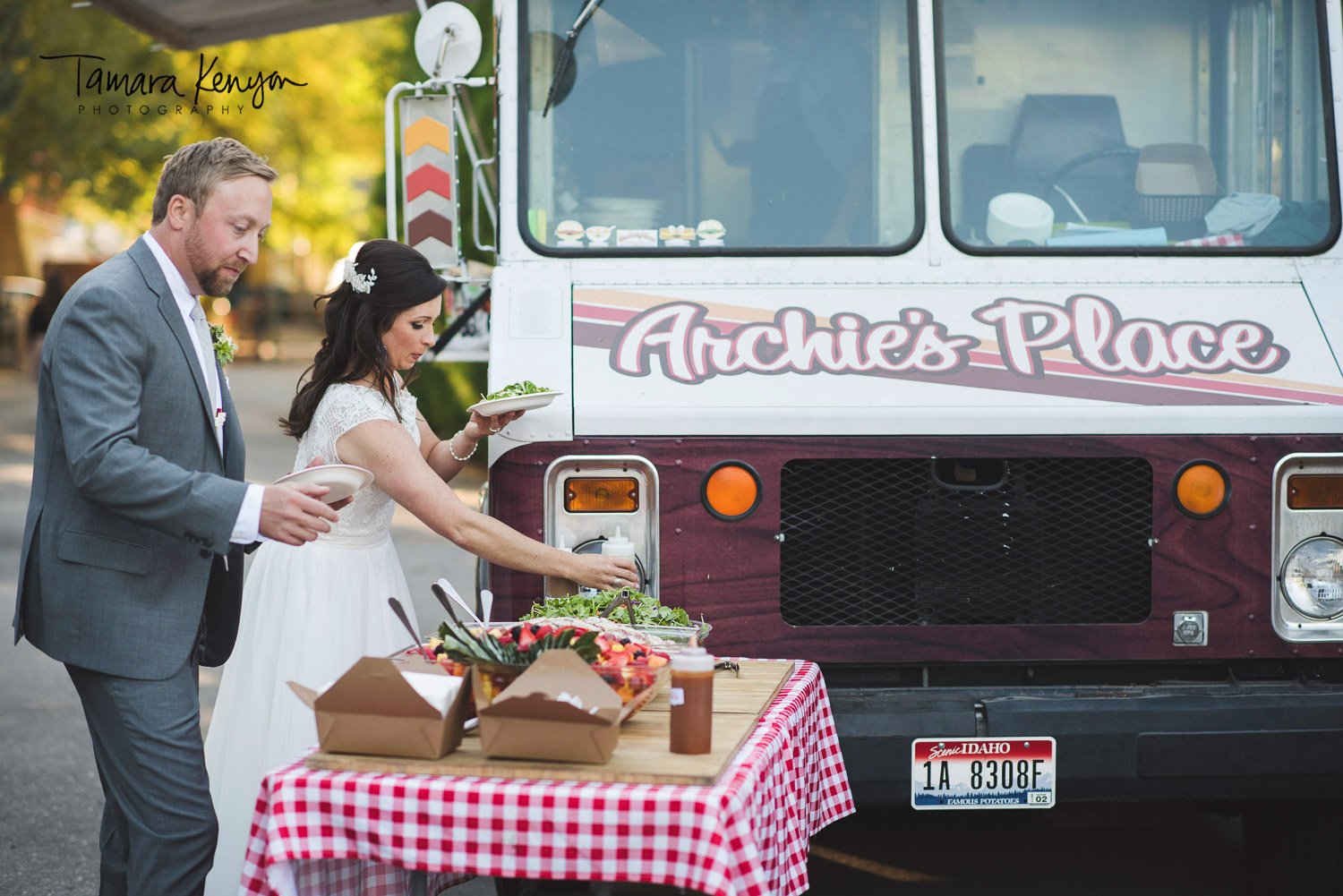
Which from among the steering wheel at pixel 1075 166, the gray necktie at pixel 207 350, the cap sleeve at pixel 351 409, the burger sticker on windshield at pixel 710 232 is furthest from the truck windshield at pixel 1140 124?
the gray necktie at pixel 207 350

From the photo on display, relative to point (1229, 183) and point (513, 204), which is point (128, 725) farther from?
point (1229, 183)

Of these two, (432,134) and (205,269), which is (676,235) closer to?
(432,134)

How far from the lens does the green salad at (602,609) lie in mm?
3250

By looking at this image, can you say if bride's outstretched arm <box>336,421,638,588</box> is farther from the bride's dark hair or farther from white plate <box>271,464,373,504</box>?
white plate <box>271,464,373,504</box>

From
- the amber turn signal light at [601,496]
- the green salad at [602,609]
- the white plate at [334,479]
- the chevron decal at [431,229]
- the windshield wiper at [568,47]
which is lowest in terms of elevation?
the green salad at [602,609]

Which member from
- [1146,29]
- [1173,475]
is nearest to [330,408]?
[1173,475]

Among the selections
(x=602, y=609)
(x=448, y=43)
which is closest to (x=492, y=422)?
(x=602, y=609)

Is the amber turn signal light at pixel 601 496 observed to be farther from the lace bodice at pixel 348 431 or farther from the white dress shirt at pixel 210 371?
the white dress shirt at pixel 210 371

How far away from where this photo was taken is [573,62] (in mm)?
4133

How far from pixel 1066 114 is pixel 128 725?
3128mm

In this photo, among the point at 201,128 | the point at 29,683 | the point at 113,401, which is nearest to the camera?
the point at 113,401

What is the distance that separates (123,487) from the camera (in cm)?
269

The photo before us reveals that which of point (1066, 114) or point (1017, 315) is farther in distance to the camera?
point (1066, 114)

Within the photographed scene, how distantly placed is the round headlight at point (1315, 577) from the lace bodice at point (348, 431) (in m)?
2.35
